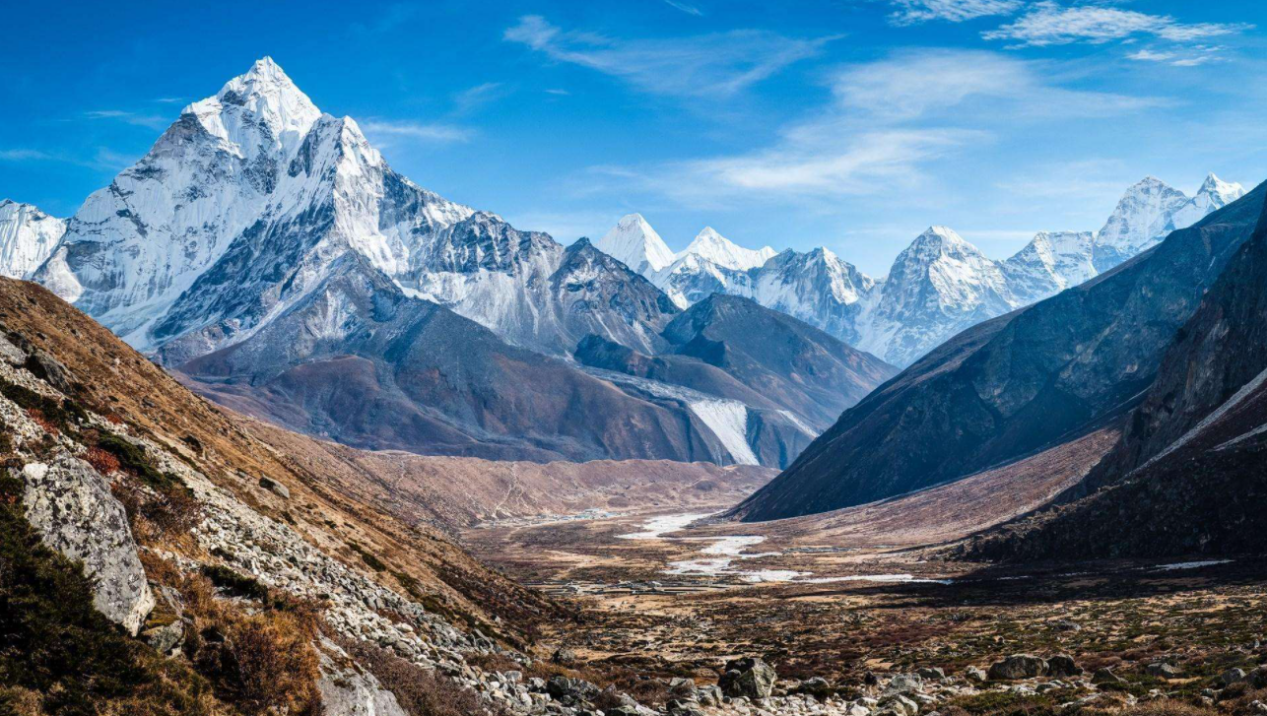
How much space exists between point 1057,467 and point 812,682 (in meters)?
176

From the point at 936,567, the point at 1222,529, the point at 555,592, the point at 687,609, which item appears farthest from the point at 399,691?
the point at 936,567

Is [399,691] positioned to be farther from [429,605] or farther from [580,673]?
[429,605]

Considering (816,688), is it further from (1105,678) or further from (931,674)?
(1105,678)

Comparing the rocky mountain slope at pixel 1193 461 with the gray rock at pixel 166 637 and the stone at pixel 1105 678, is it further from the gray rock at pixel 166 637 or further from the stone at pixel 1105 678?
the gray rock at pixel 166 637

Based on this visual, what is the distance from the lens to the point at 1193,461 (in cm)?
10856

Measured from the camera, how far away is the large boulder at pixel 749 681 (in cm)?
3841

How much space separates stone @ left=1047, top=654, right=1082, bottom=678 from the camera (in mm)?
37719

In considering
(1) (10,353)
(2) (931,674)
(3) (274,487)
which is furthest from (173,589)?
(3) (274,487)

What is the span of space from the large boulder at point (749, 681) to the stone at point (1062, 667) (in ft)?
39.9

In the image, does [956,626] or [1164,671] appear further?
[956,626]

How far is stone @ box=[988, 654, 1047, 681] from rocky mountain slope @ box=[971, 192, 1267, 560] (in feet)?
232

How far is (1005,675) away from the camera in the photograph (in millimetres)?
39156

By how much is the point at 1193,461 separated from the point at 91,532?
122 meters

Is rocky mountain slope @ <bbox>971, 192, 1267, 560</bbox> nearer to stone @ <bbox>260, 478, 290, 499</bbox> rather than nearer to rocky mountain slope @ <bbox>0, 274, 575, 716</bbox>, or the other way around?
rocky mountain slope @ <bbox>0, 274, 575, 716</bbox>
